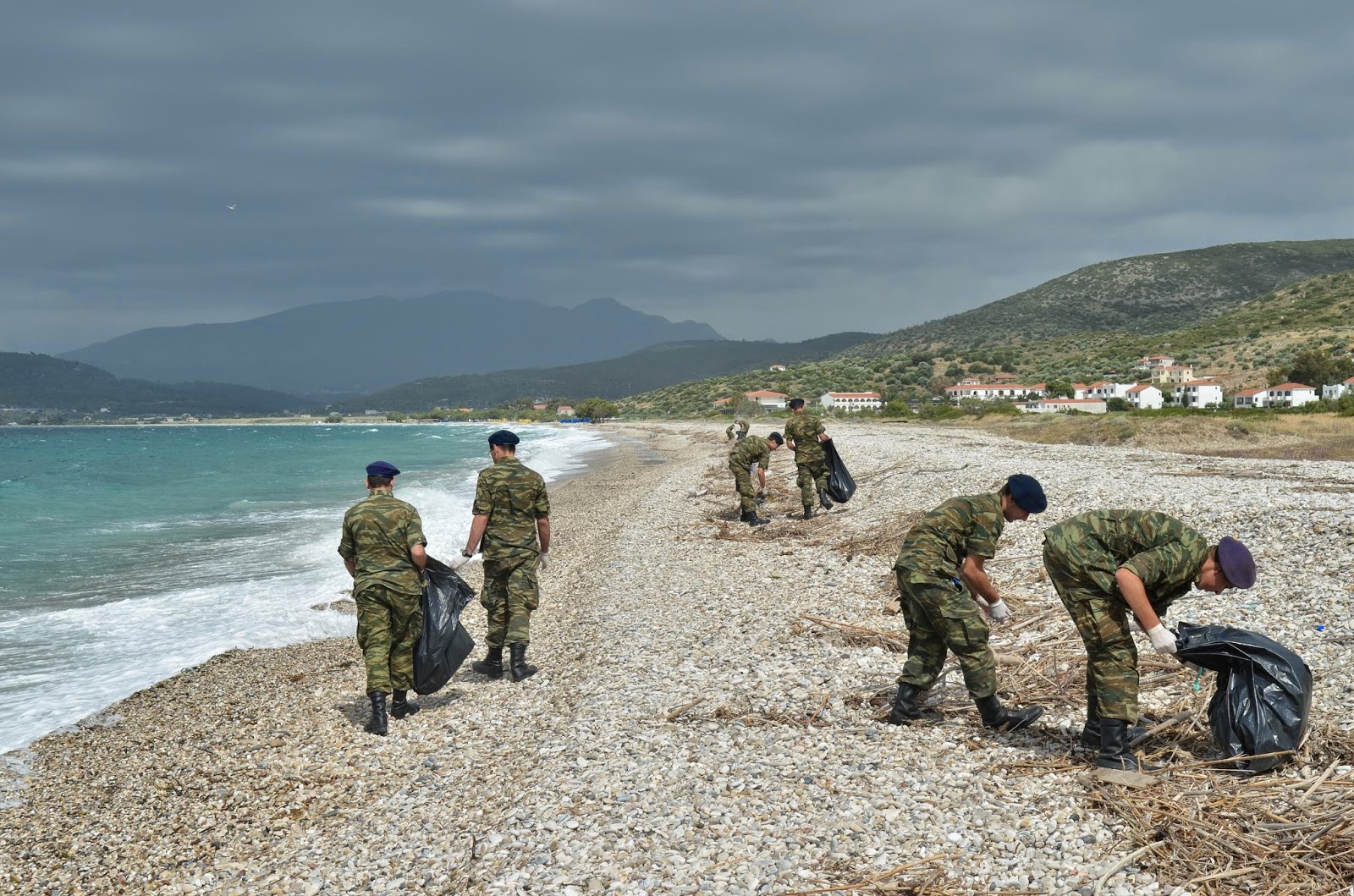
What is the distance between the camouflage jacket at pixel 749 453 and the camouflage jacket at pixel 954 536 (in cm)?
1035

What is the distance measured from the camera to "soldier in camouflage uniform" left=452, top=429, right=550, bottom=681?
7.88 m

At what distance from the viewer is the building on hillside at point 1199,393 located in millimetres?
58656

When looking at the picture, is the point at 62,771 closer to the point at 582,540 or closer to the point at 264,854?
the point at 264,854

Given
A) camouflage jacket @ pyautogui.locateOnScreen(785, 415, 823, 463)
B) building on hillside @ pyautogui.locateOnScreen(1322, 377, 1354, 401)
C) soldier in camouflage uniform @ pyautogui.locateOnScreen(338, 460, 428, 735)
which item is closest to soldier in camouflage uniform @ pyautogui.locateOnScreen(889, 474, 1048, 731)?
soldier in camouflage uniform @ pyautogui.locateOnScreen(338, 460, 428, 735)

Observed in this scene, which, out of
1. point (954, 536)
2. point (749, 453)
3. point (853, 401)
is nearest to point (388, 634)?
point (954, 536)

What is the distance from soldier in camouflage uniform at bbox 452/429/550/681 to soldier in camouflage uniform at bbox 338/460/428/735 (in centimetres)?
99

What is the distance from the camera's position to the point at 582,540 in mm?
17188

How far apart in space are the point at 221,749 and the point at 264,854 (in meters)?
2.19

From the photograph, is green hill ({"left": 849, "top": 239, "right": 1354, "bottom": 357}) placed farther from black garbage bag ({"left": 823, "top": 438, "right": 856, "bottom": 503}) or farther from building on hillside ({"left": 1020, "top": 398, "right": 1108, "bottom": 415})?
black garbage bag ({"left": 823, "top": 438, "right": 856, "bottom": 503})

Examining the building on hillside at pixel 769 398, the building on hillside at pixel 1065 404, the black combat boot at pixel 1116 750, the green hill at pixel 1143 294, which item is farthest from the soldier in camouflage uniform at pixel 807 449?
the green hill at pixel 1143 294

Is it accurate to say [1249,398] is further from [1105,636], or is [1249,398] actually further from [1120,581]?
[1120,581]

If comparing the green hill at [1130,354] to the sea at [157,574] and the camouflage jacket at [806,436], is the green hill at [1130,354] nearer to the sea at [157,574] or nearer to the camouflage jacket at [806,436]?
the sea at [157,574]

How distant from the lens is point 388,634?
22.6 feet

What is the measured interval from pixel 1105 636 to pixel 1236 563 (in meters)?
0.82
